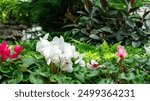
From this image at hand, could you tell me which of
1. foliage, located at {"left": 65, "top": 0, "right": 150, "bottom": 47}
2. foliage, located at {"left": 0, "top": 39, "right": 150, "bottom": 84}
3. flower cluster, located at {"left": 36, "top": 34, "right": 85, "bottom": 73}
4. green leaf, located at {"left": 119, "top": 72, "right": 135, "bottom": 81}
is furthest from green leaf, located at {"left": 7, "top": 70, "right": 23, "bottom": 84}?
foliage, located at {"left": 65, "top": 0, "right": 150, "bottom": 47}

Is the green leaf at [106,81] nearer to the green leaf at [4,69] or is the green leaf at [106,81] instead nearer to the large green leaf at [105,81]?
the large green leaf at [105,81]

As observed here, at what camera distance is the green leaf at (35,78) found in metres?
3.16

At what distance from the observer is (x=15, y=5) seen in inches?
306

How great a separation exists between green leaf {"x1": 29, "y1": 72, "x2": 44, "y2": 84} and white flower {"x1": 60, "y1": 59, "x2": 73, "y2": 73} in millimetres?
153

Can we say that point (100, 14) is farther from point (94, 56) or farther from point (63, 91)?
point (63, 91)

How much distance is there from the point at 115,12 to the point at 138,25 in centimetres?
30

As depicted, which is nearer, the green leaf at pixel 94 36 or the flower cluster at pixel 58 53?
the flower cluster at pixel 58 53

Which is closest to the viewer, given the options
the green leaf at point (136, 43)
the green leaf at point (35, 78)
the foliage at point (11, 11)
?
the green leaf at point (35, 78)

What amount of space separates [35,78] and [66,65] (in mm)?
214

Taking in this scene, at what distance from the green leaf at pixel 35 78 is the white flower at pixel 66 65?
15 centimetres

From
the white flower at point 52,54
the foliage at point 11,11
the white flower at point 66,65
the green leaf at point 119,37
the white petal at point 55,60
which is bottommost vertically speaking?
the foliage at point 11,11

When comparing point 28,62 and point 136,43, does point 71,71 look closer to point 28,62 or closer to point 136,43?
point 28,62

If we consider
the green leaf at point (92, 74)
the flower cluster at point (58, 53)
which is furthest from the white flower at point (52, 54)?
the green leaf at point (92, 74)

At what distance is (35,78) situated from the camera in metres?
3.19
